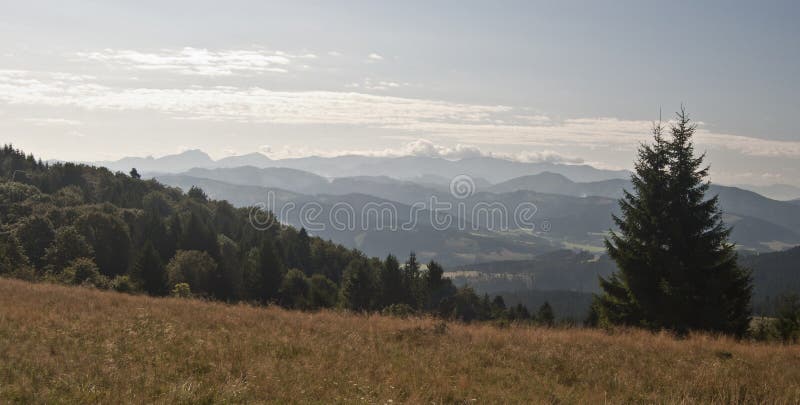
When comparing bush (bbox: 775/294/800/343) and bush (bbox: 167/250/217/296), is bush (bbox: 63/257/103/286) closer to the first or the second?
bush (bbox: 167/250/217/296)

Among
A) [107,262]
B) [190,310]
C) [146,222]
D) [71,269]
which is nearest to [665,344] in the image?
[190,310]

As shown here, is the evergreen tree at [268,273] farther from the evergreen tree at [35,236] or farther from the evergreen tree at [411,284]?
the evergreen tree at [35,236]

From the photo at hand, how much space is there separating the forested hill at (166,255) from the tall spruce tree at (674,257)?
28607 mm

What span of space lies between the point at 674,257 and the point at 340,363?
60.0 feet

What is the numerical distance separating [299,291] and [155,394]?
244ft

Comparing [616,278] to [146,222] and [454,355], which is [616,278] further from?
[146,222]

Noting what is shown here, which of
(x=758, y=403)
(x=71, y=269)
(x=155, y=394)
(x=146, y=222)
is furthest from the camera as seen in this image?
(x=146, y=222)

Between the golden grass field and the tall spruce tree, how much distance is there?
7397mm

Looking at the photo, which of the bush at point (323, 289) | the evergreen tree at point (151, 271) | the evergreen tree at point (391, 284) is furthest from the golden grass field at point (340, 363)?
the evergreen tree at point (391, 284)

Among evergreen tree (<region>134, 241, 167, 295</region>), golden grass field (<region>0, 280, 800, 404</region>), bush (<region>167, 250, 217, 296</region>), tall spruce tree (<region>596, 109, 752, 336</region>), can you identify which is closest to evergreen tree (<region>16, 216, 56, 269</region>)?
evergreen tree (<region>134, 241, 167, 295</region>)

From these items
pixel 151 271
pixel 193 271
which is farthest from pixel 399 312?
pixel 193 271

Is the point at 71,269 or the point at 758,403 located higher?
the point at 758,403

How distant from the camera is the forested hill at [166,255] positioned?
61.6 meters

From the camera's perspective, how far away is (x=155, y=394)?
727cm
